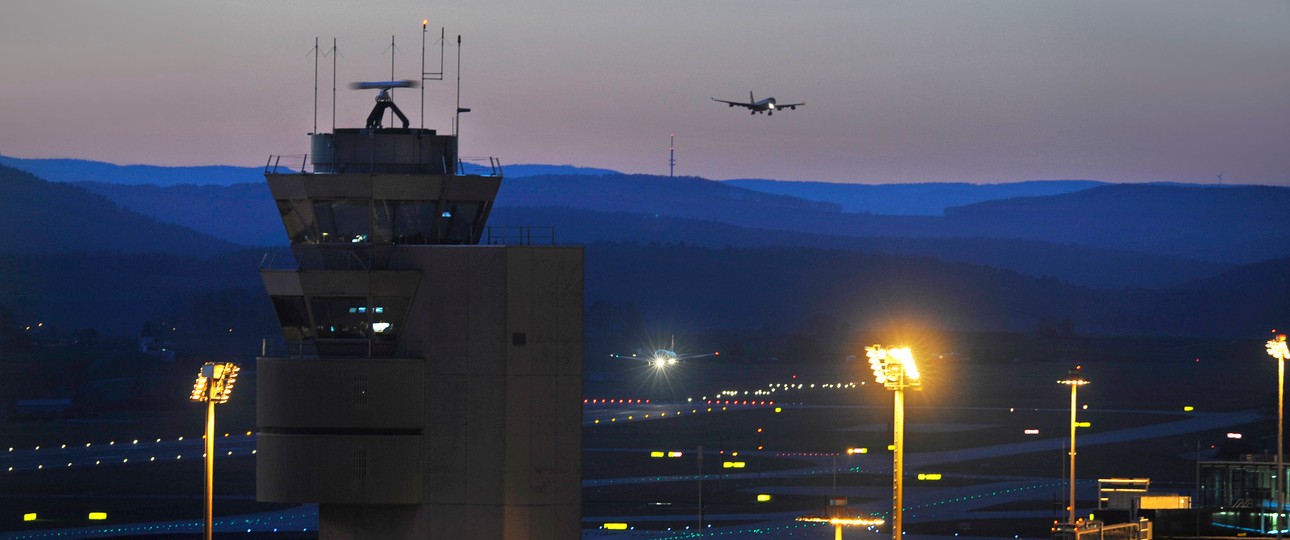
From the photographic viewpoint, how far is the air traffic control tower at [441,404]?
55.1 metres

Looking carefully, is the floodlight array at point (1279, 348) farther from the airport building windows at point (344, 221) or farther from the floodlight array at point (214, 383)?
the floodlight array at point (214, 383)

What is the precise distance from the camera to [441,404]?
55.4 meters

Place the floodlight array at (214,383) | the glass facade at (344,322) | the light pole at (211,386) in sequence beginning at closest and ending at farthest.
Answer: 1. the light pole at (211,386)
2. the floodlight array at (214,383)
3. the glass facade at (344,322)

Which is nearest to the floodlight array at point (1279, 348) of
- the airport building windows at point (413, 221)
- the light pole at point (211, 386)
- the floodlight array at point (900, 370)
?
the floodlight array at point (900, 370)

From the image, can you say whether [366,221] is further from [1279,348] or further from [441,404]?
[1279,348]

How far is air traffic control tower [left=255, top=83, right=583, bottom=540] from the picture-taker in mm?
55094

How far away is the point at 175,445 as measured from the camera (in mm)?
170375

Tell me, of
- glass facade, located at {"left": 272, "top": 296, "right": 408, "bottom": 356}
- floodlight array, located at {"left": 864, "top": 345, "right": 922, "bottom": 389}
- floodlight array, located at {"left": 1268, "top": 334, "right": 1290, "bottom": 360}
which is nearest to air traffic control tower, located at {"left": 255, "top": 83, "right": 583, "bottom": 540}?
glass facade, located at {"left": 272, "top": 296, "right": 408, "bottom": 356}

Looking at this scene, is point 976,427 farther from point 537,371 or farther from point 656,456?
point 537,371

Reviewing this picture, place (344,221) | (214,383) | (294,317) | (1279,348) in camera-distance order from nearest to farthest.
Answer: (214,383) → (294,317) → (344,221) → (1279,348)

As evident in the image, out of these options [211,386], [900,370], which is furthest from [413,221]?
[900,370]

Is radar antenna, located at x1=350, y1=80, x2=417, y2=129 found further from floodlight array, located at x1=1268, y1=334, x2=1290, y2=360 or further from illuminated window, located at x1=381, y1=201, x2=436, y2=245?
floodlight array, located at x1=1268, y1=334, x2=1290, y2=360

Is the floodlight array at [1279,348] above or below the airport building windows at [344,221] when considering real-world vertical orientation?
below

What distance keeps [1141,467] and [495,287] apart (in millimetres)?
103376
